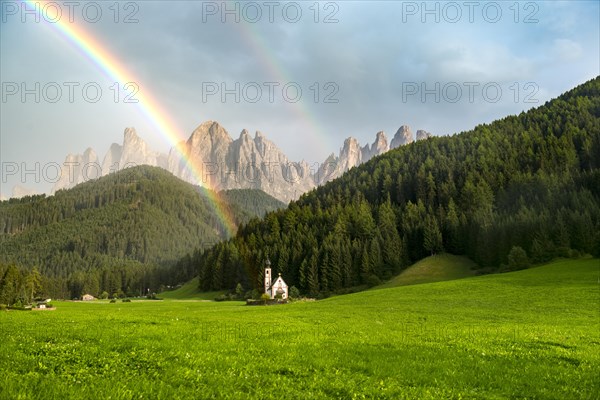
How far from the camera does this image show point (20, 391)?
8742 millimetres

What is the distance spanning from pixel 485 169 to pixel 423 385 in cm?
17339

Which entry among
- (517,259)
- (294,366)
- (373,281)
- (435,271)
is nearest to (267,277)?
(373,281)

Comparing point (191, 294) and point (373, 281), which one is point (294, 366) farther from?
point (191, 294)

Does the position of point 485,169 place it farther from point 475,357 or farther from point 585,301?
point 475,357

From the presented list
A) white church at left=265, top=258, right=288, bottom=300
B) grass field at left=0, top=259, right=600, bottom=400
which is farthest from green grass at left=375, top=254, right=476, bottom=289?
grass field at left=0, top=259, right=600, bottom=400

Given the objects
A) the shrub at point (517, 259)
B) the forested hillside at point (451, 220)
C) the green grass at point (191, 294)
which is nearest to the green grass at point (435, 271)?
the forested hillside at point (451, 220)

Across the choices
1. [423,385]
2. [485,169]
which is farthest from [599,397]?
[485,169]

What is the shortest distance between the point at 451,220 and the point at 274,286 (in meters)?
66.4

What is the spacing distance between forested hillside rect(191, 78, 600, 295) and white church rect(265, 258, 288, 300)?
626 cm

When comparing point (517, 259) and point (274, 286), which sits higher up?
point (517, 259)

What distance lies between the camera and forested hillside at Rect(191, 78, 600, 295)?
378 feet

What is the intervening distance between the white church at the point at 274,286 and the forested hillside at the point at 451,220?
626 centimetres

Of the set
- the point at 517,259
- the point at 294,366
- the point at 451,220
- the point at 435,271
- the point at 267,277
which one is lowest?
the point at 435,271

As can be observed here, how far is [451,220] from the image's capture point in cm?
14050
